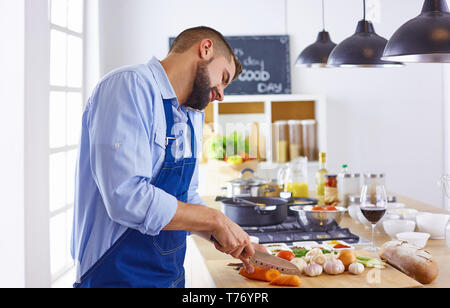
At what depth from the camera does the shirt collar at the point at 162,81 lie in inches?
68.9

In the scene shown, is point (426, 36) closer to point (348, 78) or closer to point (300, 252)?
point (300, 252)

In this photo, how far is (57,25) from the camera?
3936 millimetres

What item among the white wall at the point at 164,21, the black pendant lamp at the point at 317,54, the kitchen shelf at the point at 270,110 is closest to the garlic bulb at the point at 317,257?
the black pendant lamp at the point at 317,54

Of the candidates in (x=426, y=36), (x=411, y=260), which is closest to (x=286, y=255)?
(x=411, y=260)

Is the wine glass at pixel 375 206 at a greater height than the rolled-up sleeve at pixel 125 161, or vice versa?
the rolled-up sleeve at pixel 125 161

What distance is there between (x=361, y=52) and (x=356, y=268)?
1.39m

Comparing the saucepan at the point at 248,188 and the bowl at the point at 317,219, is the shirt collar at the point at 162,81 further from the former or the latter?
the saucepan at the point at 248,188

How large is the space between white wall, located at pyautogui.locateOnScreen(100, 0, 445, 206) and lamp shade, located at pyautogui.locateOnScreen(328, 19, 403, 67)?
106 inches

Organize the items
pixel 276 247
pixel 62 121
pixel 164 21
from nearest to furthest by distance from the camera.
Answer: pixel 276 247
pixel 62 121
pixel 164 21

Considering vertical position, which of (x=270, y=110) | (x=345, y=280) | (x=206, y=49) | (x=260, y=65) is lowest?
(x=345, y=280)

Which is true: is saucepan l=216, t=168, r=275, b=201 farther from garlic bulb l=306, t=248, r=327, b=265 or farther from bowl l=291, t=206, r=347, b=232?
garlic bulb l=306, t=248, r=327, b=265

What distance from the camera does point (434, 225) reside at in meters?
2.35

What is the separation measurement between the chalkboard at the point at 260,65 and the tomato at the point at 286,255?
3.71 meters

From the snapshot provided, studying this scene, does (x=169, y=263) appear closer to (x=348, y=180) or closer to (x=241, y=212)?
(x=241, y=212)
